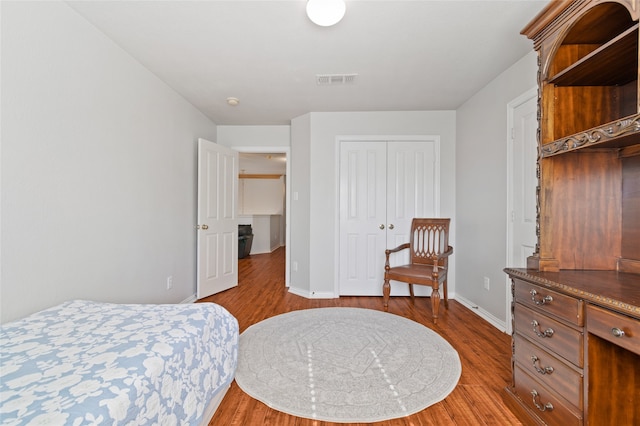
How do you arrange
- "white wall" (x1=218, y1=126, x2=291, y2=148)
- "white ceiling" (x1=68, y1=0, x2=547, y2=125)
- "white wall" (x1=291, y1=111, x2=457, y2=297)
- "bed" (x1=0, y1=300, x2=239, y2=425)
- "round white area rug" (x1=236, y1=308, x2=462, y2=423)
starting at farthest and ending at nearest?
"white wall" (x1=218, y1=126, x2=291, y2=148), "white wall" (x1=291, y1=111, x2=457, y2=297), "white ceiling" (x1=68, y1=0, x2=547, y2=125), "round white area rug" (x1=236, y1=308, x2=462, y2=423), "bed" (x1=0, y1=300, x2=239, y2=425)

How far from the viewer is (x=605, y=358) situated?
1057mm

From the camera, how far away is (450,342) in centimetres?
221

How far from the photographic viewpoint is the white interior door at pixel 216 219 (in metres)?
3.26

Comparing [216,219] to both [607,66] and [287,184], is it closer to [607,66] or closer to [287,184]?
[287,184]

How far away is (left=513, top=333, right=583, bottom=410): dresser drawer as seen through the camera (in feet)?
3.60

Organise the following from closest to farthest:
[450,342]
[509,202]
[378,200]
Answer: [450,342] < [509,202] < [378,200]

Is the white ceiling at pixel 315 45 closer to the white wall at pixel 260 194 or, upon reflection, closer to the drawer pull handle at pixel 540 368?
the drawer pull handle at pixel 540 368

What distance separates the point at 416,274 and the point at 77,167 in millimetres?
2958

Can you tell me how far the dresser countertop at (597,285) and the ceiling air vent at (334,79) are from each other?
6.82 feet

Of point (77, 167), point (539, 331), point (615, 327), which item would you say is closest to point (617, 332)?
point (615, 327)

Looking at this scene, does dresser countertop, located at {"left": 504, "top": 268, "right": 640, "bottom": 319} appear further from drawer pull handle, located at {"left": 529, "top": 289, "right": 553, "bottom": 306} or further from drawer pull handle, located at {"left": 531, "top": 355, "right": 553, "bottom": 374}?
drawer pull handle, located at {"left": 531, "top": 355, "right": 553, "bottom": 374}

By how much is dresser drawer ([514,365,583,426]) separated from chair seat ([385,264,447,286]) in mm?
1302

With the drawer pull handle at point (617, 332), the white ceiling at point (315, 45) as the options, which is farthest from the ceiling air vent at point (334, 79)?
the drawer pull handle at point (617, 332)

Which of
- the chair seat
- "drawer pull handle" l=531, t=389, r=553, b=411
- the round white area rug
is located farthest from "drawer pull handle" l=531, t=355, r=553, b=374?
the chair seat
